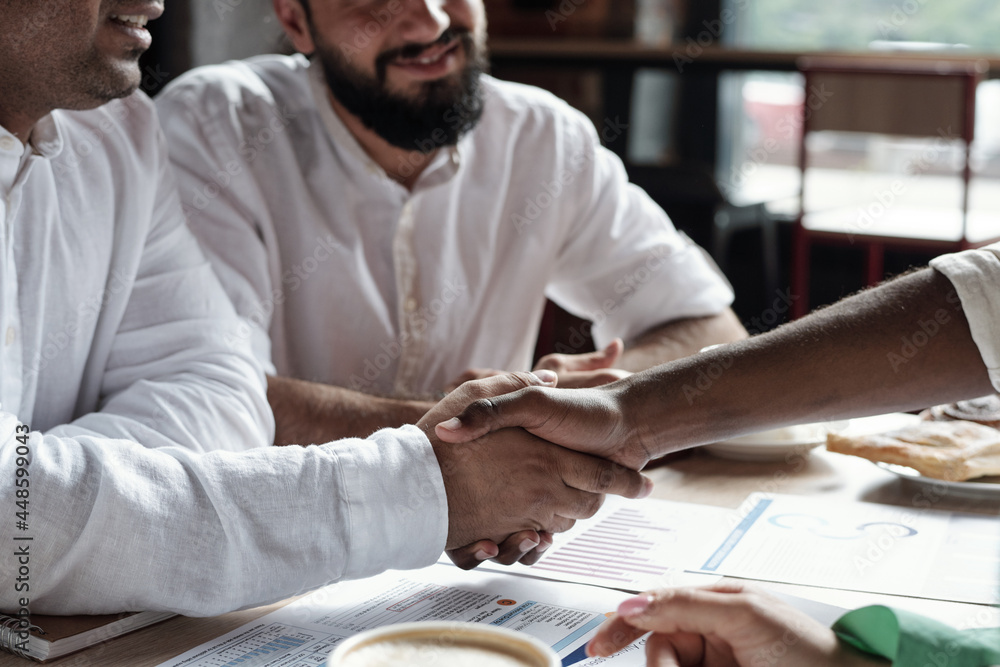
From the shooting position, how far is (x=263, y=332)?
1.72m

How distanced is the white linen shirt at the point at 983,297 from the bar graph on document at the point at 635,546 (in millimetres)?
346

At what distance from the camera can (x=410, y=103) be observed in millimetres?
1974

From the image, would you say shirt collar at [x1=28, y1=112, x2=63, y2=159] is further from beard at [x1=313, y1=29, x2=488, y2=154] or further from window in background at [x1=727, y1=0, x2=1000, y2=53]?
window in background at [x1=727, y1=0, x2=1000, y2=53]

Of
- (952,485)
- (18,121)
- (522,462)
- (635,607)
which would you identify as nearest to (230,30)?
(18,121)

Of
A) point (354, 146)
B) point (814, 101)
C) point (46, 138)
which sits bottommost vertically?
point (814, 101)

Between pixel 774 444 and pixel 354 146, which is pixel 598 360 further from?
pixel 354 146

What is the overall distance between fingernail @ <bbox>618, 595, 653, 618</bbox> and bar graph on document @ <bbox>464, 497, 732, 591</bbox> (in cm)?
22

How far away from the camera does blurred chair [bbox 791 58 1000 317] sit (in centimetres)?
337

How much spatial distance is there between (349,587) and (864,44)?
404cm

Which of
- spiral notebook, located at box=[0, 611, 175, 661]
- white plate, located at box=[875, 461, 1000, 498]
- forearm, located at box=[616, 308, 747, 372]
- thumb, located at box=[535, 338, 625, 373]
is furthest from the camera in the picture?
forearm, located at box=[616, 308, 747, 372]

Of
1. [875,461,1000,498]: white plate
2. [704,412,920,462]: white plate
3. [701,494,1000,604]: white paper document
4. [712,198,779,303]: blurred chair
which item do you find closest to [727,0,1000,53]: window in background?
[712,198,779,303]: blurred chair

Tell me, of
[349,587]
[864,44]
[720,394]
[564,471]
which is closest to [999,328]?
[720,394]

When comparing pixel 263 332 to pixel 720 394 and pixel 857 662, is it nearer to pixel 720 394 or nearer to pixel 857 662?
pixel 720 394

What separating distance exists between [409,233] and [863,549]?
109 centimetres
